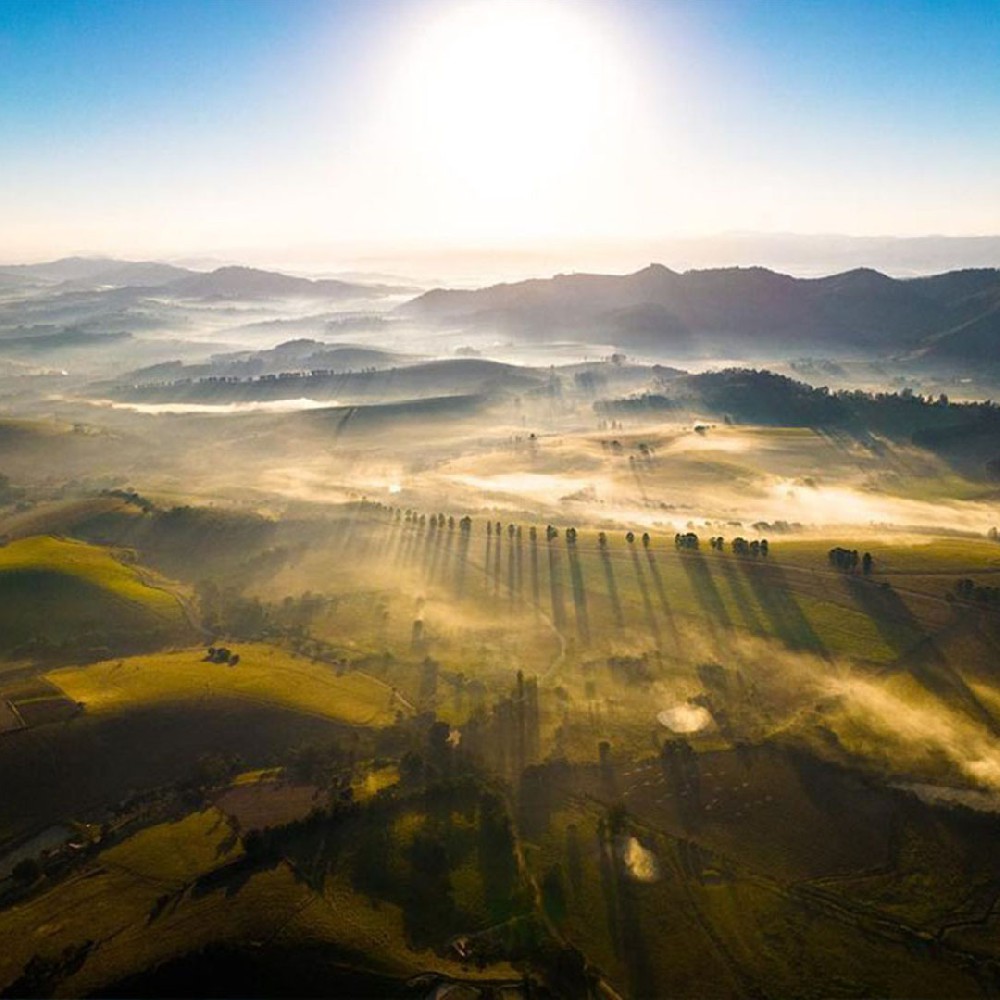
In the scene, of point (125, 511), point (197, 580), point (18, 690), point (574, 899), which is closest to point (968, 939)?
point (574, 899)

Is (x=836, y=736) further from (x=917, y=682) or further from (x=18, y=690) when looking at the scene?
(x=18, y=690)

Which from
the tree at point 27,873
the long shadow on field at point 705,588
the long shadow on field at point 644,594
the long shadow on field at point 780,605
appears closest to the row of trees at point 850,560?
the long shadow on field at point 780,605

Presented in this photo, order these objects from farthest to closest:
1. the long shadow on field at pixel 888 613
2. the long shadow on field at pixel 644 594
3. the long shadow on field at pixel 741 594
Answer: the long shadow on field at pixel 644 594, the long shadow on field at pixel 741 594, the long shadow on field at pixel 888 613

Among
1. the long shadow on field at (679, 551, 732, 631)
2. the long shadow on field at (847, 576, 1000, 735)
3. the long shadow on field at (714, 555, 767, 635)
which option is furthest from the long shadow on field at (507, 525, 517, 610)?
the long shadow on field at (847, 576, 1000, 735)

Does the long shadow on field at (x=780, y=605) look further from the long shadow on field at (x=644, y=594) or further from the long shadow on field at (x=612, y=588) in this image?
the long shadow on field at (x=612, y=588)

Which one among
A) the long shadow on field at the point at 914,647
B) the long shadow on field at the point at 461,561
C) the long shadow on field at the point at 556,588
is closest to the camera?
the long shadow on field at the point at 914,647

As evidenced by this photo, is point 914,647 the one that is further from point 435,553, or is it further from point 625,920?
point 435,553

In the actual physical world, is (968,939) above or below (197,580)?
above
